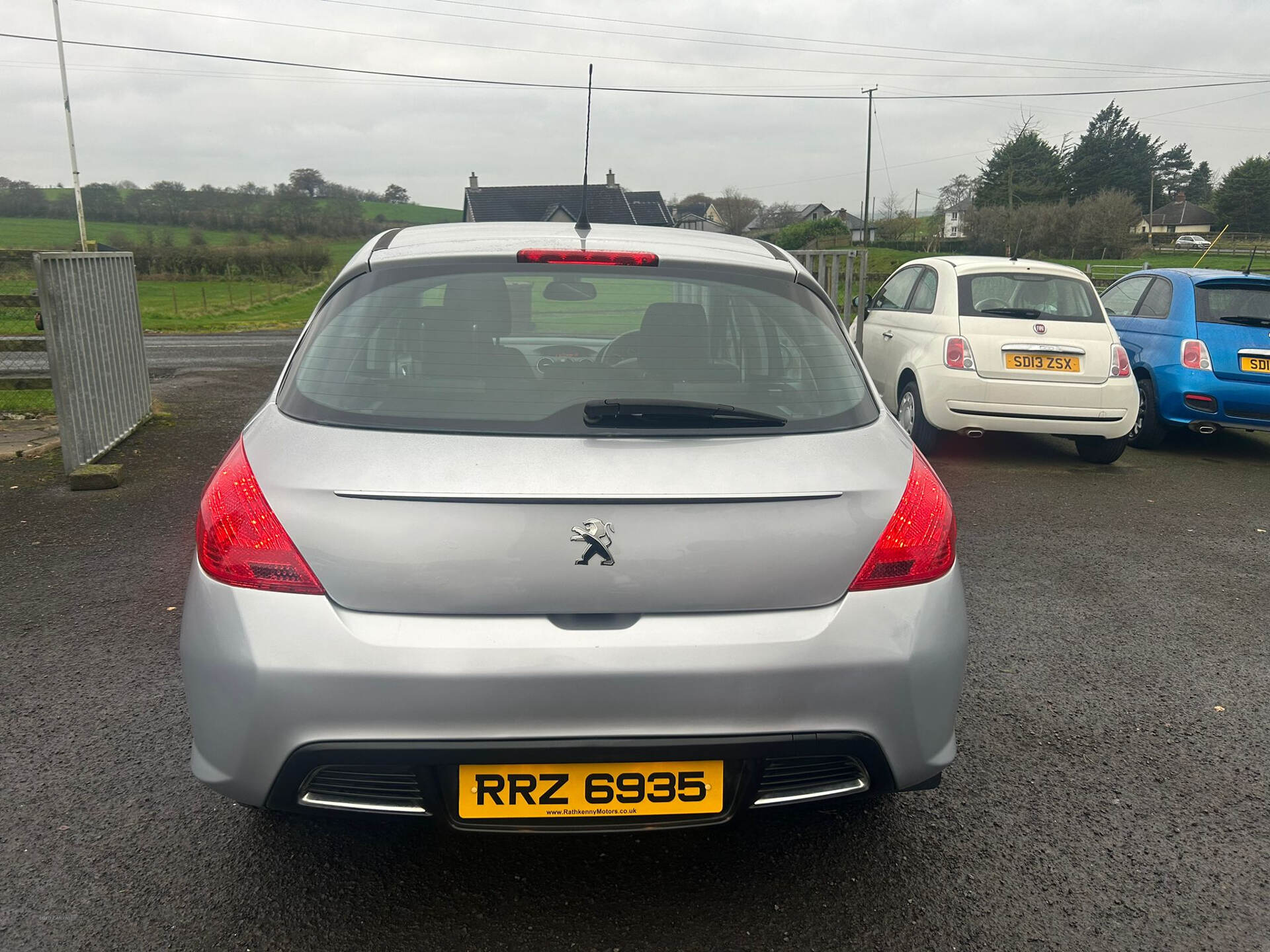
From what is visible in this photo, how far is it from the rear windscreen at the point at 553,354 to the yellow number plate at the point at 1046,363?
17.9 ft

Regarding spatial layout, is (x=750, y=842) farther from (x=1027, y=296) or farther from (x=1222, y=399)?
(x=1222, y=399)

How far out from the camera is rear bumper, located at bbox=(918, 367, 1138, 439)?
7.66 metres

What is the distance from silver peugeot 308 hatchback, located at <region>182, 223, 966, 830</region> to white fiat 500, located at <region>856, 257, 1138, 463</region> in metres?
5.54

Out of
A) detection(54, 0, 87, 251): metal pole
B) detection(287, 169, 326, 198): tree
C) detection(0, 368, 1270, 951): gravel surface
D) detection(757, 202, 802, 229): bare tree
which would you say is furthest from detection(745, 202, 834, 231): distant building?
detection(0, 368, 1270, 951): gravel surface

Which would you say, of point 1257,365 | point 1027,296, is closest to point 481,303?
point 1027,296

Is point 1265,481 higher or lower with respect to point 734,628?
lower

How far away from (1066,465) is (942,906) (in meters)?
6.50

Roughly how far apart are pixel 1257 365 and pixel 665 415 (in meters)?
7.67

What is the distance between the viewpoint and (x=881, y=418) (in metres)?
2.55

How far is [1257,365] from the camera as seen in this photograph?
805 cm

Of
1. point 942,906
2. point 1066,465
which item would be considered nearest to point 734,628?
point 942,906

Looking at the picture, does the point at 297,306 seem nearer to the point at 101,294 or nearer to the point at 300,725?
the point at 101,294

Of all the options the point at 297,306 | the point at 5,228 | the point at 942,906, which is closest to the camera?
the point at 942,906

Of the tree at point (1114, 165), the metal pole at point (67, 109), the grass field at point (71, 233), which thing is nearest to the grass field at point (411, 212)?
the grass field at point (71, 233)
